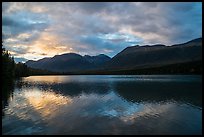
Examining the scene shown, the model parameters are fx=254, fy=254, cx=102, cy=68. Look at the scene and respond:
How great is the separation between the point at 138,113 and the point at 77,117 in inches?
296

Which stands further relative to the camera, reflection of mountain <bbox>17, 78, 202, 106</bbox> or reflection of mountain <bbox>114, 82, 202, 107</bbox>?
reflection of mountain <bbox>17, 78, 202, 106</bbox>

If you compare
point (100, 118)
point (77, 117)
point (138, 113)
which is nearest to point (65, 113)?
point (77, 117)

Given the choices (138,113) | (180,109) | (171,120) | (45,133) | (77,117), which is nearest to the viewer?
(45,133)

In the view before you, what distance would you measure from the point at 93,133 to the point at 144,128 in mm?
4655

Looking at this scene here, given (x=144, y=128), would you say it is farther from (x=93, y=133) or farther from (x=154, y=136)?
(x=93, y=133)

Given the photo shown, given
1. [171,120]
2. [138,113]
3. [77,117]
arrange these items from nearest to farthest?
[171,120] < [77,117] < [138,113]

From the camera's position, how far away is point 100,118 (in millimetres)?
28141

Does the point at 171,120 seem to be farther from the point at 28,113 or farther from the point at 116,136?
the point at 28,113

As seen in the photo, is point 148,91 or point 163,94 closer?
point 163,94

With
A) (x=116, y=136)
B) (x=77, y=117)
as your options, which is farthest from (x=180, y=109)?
(x=116, y=136)

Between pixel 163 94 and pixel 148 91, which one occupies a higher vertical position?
pixel 148 91

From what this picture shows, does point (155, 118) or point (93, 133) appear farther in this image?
point (155, 118)

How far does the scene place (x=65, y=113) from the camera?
31.5m

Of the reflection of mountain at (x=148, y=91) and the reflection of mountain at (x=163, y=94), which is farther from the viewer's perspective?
the reflection of mountain at (x=148, y=91)
